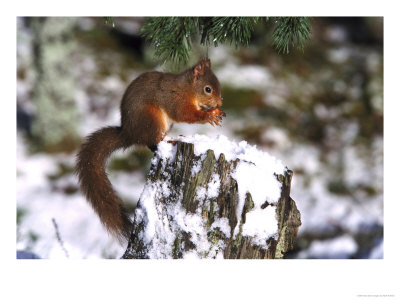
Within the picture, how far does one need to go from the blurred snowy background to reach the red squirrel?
0.77 m

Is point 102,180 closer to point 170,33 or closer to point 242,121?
point 170,33

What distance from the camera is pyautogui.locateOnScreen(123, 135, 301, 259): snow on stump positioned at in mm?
1521

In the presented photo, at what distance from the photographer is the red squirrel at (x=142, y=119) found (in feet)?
5.76

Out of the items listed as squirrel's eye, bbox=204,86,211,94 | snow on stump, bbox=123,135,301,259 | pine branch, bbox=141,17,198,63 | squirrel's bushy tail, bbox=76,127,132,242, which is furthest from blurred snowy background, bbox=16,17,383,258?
pine branch, bbox=141,17,198,63

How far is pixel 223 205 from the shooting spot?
152 centimetres

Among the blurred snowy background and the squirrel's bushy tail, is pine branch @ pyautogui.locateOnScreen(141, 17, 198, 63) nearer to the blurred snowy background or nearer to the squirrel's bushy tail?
the squirrel's bushy tail

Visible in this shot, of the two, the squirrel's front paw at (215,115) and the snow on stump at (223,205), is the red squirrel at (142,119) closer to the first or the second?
the squirrel's front paw at (215,115)

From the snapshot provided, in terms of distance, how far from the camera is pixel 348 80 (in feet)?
18.6

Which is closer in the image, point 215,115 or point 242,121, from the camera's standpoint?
point 215,115

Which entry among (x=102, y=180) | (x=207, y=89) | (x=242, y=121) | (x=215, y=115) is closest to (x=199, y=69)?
(x=207, y=89)

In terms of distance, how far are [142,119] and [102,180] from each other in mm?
331
